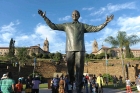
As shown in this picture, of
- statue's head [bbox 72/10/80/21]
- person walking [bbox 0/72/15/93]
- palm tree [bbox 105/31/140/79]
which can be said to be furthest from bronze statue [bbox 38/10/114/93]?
palm tree [bbox 105/31/140/79]

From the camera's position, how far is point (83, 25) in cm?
506

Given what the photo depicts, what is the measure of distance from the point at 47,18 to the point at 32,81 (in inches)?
249

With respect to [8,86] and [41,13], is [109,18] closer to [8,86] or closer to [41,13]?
[41,13]

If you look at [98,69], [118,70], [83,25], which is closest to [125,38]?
[118,70]

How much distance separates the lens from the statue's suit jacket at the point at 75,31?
4.66 metres

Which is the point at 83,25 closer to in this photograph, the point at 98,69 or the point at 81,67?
the point at 81,67

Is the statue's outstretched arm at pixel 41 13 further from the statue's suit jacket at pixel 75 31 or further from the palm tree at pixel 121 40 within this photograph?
the palm tree at pixel 121 40

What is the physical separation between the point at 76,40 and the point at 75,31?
0.94 feet

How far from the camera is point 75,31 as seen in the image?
15.9ft

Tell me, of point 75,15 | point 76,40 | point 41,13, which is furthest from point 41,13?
point 76,40

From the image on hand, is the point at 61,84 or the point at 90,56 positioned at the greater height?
the point at 90,56

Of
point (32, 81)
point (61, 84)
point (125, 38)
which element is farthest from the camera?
point (125, 38)

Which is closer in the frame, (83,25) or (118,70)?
(83,25)

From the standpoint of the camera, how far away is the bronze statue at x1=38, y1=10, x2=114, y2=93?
451 cm
